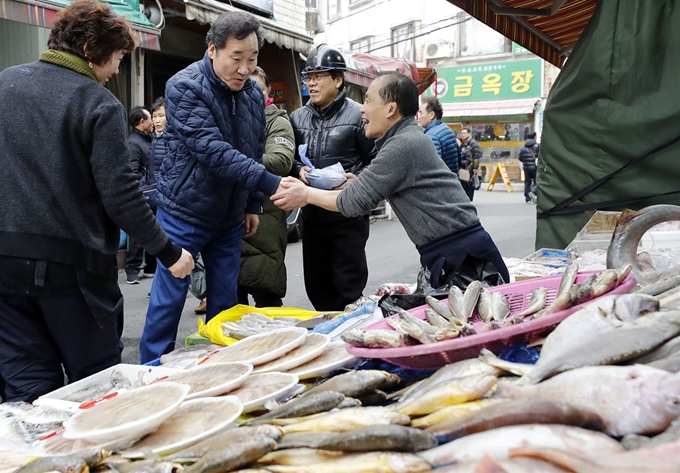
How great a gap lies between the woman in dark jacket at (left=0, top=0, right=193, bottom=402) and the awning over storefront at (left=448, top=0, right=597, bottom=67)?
13.8ft

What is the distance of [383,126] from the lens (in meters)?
3.71

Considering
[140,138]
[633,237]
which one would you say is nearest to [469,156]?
[140,138]

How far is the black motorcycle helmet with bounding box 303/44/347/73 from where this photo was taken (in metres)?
4.72

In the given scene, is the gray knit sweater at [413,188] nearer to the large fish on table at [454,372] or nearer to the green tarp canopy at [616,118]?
the large fish on table at [454,372]

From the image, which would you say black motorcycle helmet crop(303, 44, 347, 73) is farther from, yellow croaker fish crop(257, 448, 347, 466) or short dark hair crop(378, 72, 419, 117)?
yellow croaker fish crop(257, 448, 347, 466)

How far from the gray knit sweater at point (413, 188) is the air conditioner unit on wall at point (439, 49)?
3220 cm

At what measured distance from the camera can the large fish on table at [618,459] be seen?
1.17 meters

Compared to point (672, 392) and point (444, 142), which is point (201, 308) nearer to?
point (444, 142)

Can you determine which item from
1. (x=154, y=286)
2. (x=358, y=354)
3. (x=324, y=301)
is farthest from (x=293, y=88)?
(x=358, y=354)

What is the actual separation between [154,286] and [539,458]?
3124 millimetres

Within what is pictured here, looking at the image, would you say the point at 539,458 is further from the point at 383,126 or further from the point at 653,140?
the point at 653,140

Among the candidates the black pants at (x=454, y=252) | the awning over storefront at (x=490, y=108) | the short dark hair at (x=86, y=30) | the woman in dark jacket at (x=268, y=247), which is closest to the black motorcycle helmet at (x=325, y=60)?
the woman in dark jacket at (x=268, y=247)

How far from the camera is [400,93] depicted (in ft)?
11.9

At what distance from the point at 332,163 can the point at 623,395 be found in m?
3.63
